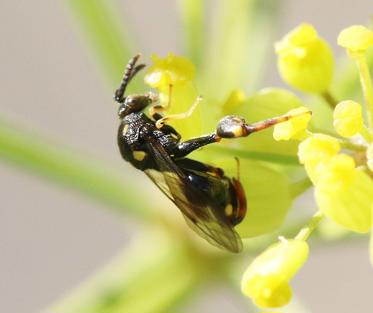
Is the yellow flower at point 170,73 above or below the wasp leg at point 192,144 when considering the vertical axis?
above

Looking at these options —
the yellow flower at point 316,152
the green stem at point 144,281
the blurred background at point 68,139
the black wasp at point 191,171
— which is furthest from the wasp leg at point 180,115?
the blurred background at point 68,139

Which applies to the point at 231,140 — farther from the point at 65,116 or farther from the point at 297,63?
the point at 65,116

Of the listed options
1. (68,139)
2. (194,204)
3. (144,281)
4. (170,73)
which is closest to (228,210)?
(194,204)

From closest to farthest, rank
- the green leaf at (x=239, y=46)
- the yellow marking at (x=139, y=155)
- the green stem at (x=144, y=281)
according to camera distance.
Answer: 1. the yellow marking at (x=139, y=155)
2. the green stem at (x=144, y=281)
3. the green leaf at (x=239, y=46)

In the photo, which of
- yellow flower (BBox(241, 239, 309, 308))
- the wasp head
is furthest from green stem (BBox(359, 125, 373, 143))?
the wasp head

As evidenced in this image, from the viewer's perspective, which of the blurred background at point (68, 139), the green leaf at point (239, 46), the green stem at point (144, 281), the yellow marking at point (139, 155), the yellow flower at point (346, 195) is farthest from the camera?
the blurred background at point (68, 139)

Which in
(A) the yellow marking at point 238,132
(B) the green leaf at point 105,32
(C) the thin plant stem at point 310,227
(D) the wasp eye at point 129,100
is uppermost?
(B) the green leaf at point 105,32

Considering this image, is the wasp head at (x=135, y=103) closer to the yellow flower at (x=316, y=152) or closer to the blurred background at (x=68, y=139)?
the yellow flower at (x=316, y=152)
